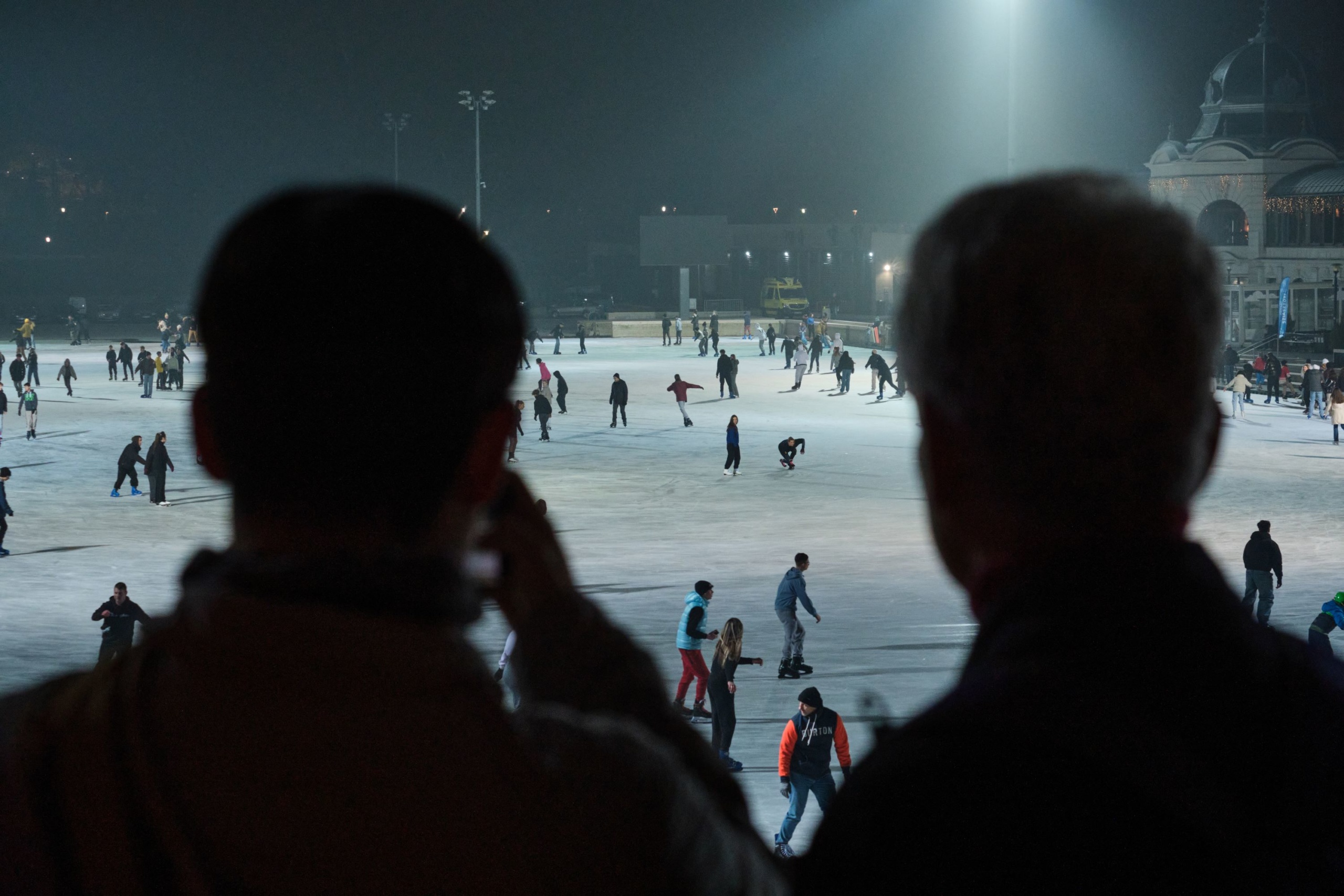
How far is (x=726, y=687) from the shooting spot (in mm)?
11000

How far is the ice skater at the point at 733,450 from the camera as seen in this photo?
82.2 feet

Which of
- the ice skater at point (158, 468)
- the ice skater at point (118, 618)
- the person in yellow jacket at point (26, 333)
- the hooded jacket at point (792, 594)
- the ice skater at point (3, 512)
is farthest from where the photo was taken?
the person in yellow jacket at point (26, 333)

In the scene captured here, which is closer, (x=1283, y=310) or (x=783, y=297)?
(x=1283, y=310)

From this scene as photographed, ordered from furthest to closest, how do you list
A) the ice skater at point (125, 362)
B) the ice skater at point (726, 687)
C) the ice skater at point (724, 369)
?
1. the ice skater at point (125, 362)
2. the ice skater at point (724, 369)
3. the ice skater at point (726, 687)

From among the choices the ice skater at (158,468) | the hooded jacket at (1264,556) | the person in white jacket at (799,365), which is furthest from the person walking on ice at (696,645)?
the person in white jacket at (799,365)

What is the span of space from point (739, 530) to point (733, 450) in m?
4.97

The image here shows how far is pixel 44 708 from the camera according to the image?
3.79 ft

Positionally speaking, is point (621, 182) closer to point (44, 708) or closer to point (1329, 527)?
point (1329, 527)

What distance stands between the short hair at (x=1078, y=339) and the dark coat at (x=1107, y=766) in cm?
9

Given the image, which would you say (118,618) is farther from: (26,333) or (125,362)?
(26,333)

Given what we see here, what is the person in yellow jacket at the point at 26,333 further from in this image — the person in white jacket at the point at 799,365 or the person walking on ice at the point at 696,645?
the person walking on ice at the point at 696,645

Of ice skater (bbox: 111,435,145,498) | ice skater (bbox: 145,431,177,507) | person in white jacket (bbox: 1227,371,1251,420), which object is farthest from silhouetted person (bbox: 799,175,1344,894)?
person in white jacket (bbox: 1227,371,1251,420)

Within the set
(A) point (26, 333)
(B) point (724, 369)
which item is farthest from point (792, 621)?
Result: (A) point (26, 333)

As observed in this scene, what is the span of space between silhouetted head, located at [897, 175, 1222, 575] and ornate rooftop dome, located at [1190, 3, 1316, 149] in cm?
8553
